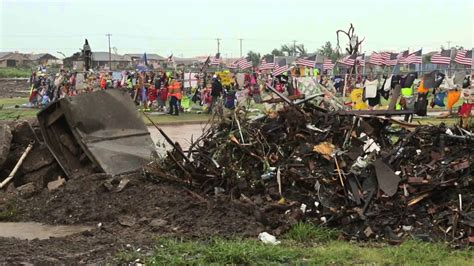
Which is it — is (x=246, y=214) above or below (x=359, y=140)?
below

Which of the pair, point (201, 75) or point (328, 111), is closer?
point (328, 111)

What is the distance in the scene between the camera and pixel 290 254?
5.54m

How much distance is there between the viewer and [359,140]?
8.11 meters

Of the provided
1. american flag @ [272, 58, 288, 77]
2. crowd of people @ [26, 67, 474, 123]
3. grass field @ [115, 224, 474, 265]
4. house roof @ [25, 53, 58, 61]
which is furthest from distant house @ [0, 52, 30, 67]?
grass field @ [115, 224, 474, 265]

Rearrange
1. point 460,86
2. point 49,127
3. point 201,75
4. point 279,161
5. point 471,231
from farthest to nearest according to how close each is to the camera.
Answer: point 201,75
point 460,86
point 49,127
point 279,161
point 471,231

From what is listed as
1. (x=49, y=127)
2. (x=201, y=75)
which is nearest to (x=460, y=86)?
(x=201, y=75)

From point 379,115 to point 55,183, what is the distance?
16.4 feet

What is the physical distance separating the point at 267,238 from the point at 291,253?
0.67 m

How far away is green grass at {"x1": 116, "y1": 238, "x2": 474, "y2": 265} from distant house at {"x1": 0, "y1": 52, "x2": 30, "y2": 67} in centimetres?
10016

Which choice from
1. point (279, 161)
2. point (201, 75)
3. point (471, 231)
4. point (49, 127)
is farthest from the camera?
point (201, 75)

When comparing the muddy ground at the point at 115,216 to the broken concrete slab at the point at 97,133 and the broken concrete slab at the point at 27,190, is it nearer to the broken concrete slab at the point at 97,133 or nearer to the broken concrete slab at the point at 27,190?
the broken concrete slab at the point at 27,190

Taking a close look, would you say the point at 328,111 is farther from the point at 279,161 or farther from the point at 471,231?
the point at 471,231

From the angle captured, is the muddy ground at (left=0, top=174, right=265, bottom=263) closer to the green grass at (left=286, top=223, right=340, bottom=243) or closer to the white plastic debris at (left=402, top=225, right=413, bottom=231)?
the green grass at (left=286, top=223, right=340, bottom=243)

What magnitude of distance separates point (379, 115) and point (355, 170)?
1.40 meters
